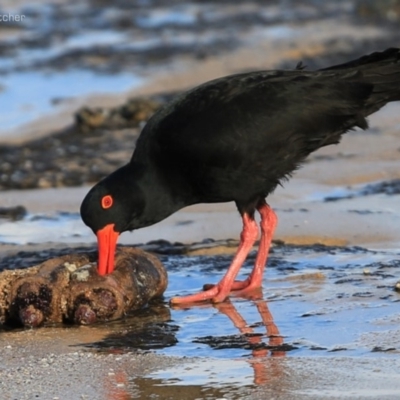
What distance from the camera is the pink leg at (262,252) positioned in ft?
20.4

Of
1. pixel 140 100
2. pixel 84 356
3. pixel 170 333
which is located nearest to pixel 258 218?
pixel 170 333

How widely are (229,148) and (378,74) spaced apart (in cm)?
107

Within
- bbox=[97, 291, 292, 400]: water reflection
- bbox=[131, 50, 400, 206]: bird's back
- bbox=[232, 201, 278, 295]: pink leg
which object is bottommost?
bbox=[97, 291, 292, 400]: water reflection

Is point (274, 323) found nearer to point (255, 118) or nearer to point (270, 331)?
point (270, 331)

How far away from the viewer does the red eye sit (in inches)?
234

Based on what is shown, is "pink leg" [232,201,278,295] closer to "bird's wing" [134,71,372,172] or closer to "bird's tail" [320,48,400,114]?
"bird's wing" [134,71,372,172]

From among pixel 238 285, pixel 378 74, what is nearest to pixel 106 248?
pixel 238 285

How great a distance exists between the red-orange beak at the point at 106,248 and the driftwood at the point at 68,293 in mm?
39

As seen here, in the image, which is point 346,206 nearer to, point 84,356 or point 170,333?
point 170,333

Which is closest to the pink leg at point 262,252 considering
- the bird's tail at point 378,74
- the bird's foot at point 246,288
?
the bird's foot at point 246,288

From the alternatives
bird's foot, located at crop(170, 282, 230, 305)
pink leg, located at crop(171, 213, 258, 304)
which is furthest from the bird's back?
bird's foot, located at crop(170, 282, 230, 305)

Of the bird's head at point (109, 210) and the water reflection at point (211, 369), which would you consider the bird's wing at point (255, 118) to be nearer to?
the bird's head at point (109, 210)

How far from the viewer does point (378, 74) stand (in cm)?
661

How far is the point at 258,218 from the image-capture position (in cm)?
761
